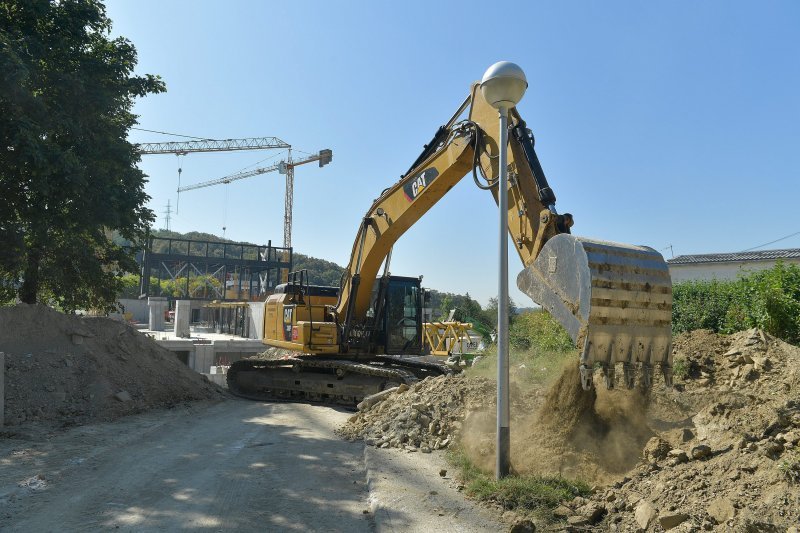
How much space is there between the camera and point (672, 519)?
14.2 feet

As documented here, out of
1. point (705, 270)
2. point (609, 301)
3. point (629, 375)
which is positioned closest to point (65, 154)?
point (609, 301)

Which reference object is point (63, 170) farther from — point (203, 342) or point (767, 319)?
point (203, 342)

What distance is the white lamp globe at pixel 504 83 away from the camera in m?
6.12

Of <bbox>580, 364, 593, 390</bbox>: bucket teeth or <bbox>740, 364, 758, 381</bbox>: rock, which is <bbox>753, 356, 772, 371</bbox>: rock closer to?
<bbox>740, 364, 758, 381</bbox>: rock

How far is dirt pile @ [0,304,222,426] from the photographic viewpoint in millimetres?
10719

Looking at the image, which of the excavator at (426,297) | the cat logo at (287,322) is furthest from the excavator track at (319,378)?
the cat logo at (287,322)

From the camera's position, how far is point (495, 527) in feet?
16.4

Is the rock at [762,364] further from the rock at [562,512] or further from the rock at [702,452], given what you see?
the rock at [562,512]

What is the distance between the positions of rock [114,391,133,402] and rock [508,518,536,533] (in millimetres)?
9413

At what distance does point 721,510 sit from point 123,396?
10.9 m

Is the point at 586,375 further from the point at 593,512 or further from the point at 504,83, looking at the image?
the point at 504,83

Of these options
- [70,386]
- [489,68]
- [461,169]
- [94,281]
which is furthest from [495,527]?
[94,281]

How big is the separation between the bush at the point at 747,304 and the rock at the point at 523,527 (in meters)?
8.14

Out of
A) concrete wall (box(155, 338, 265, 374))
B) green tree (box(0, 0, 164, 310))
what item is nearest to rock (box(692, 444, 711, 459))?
green tree (box(0, 0, 164, 310))
